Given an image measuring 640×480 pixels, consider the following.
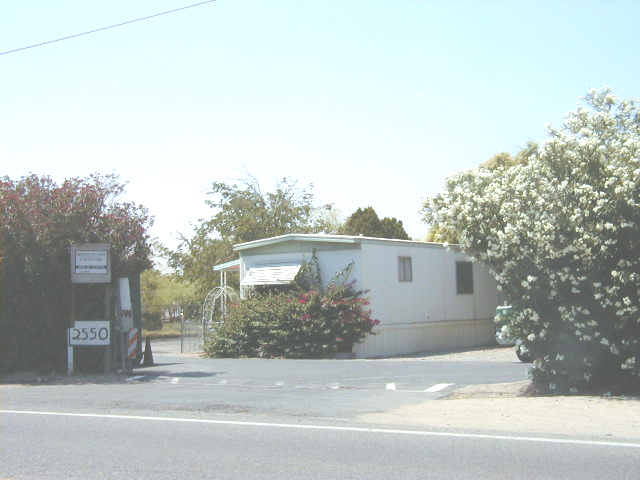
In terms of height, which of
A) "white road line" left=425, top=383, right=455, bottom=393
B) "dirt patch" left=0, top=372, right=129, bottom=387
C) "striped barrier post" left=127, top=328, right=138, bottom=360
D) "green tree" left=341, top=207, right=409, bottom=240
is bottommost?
"white road line" left=425, top=383, right=455, bottom=393

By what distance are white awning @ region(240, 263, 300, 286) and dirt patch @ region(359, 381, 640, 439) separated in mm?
11647

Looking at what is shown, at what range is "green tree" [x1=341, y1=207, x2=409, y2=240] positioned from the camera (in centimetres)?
4331

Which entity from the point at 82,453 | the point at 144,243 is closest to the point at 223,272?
the point at 144,243

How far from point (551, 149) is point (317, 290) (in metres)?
12.0

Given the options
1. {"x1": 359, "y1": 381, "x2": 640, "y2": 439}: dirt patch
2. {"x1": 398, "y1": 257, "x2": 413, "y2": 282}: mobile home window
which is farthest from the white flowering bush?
{"x1": 398, "y1": 257, "x2": 413, "y2": 282}: mobile home window

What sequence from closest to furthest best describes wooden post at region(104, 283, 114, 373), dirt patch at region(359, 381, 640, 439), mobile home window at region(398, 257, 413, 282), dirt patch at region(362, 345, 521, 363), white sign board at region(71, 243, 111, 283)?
dirt patch at region(359, 381, 640, 439), white sign board at region(71, 243, 111, 283), wooden post at region(104, 283, 114, 373), dirt patch at region(362, 345, 521, 363), mobile home window at region(398, 257, 413, 282)

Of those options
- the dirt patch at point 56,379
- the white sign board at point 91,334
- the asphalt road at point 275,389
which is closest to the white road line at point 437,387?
the asphalt road at point 275,389

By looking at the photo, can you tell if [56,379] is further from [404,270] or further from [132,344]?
[404,270]

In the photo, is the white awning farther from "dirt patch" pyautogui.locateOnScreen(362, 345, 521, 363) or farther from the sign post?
the sign post

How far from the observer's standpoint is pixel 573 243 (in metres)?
11.4

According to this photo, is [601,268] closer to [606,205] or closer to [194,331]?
[606,205]

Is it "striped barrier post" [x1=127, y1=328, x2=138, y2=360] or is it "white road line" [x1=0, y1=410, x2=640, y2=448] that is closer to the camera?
"white road line" [x1=0, y1=410, x2=640, y2=448]

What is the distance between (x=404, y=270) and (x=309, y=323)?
3.82 metres

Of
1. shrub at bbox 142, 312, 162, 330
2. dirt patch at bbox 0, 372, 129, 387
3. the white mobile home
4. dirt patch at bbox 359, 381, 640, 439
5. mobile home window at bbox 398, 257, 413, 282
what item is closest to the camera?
dirt patch at bbox 359, 381, 640, 439
